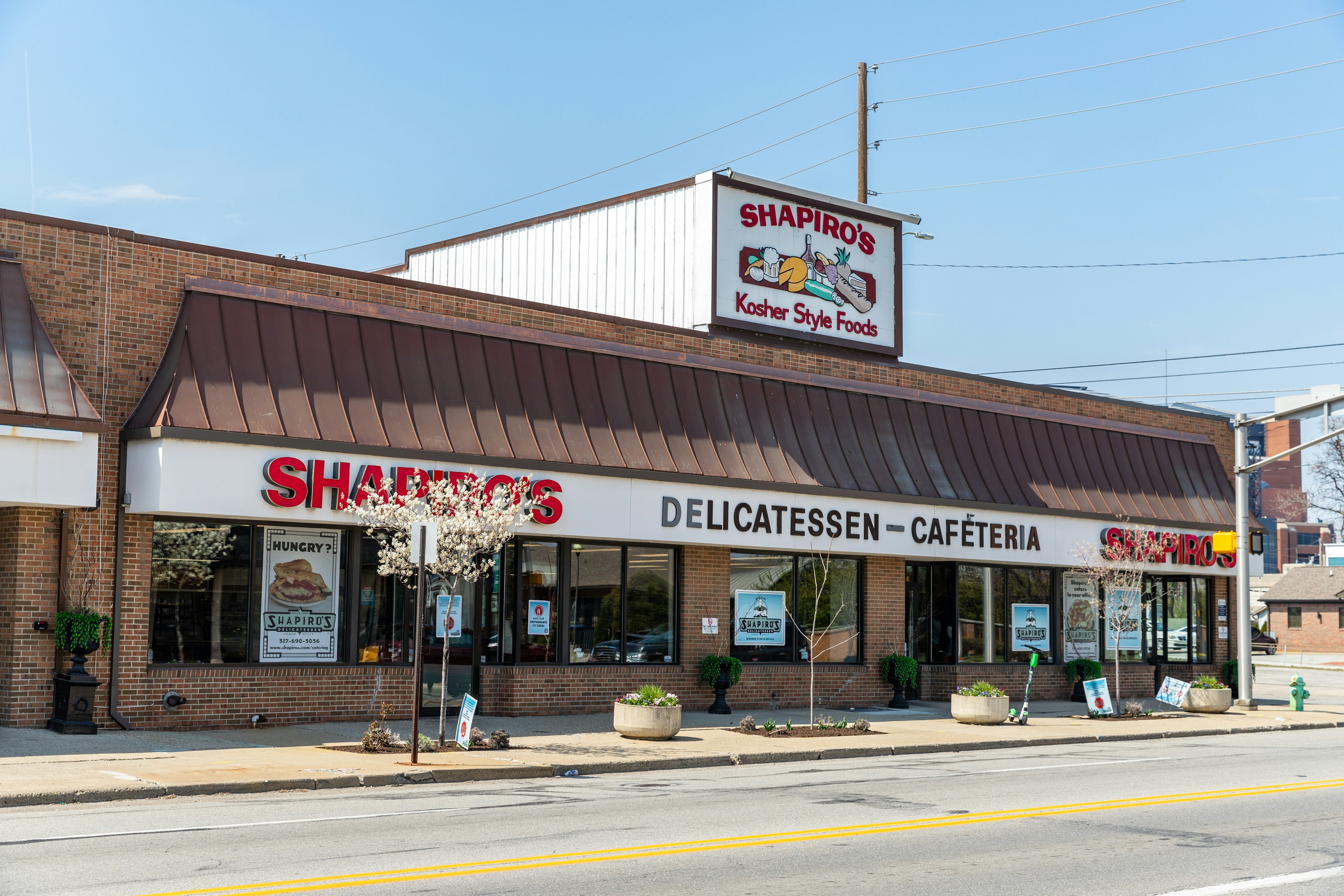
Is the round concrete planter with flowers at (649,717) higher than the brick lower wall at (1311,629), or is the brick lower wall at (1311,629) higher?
the round concrete planter with flowers at (649,717)

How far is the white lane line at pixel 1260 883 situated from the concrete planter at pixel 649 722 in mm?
10401

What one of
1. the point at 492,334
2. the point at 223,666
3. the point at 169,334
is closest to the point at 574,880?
the point at 223,666

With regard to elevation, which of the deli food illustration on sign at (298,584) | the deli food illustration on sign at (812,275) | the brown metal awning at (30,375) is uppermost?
the deli food illustration on sign at (812,275)

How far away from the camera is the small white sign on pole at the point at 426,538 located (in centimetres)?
1544

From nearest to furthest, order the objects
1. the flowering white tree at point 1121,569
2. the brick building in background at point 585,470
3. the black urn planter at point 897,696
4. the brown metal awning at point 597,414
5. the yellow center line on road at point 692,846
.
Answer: the yellow center line on road at point 692,846
the brick building in background at point 585,470
the brown metal awning at point 597,414
the black urn planter at point 897,696
the flowering white tree at point 1121,569

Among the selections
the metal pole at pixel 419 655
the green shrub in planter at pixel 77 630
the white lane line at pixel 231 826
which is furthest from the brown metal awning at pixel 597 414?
the white lane line at pixel 231 826

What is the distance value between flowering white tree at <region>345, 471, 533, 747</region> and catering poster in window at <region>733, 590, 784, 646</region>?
234 inches

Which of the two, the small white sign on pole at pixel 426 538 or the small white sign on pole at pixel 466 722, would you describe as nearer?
the small white sign on pole at pixel 426 538

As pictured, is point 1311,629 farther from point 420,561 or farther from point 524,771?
point 420,561

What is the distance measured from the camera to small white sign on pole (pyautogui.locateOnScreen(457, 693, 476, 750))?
16375 mm

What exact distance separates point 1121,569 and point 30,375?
74.9 feet

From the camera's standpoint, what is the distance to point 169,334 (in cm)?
1825

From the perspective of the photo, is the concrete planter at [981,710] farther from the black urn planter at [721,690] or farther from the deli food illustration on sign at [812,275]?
the deli food illustration on sign at [812,275]

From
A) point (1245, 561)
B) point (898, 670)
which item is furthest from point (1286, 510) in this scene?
point (898, 670)
